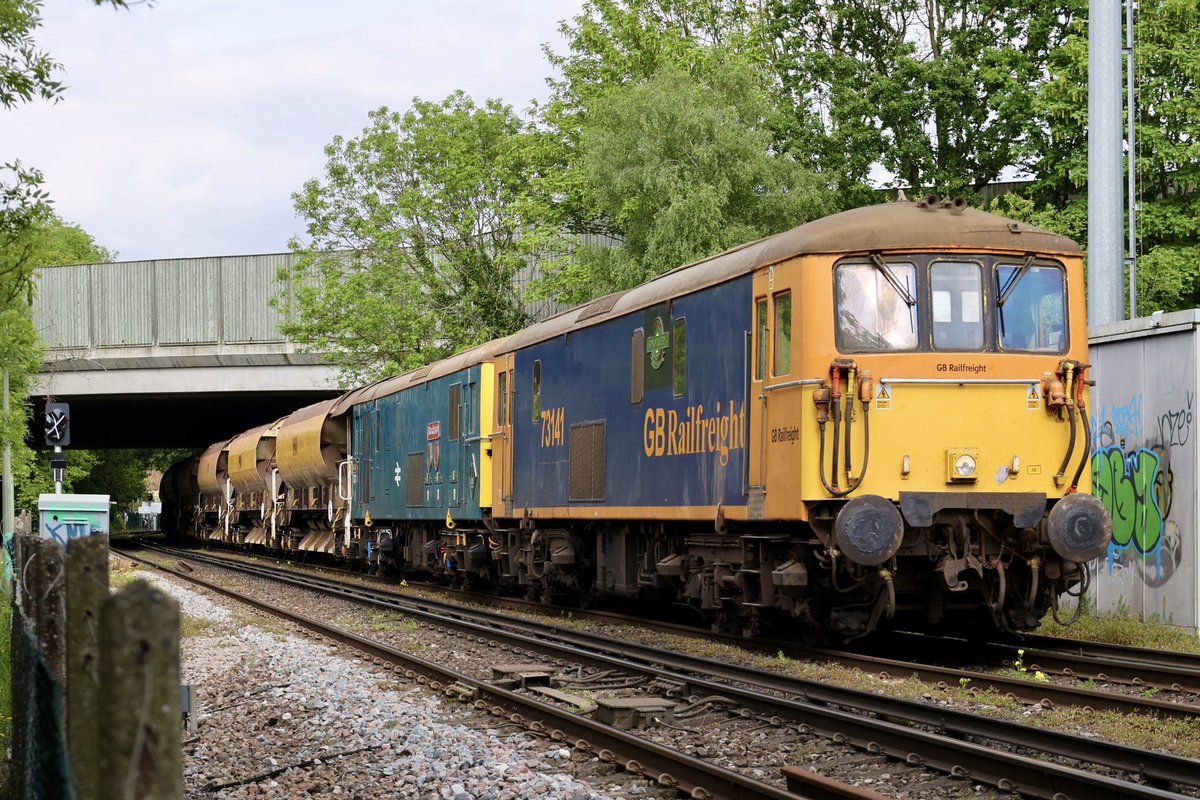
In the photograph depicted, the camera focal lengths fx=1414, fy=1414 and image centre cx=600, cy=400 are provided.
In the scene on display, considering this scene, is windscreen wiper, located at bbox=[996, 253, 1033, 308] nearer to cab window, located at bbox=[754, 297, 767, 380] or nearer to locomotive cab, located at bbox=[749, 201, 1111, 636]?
locomotive cab, located at bbox=[749, 201, 1111, 636]

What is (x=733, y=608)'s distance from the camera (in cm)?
1374

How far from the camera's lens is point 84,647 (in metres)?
3.95

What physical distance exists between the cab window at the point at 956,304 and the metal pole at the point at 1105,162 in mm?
5991

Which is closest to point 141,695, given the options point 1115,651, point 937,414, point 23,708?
point 23,708

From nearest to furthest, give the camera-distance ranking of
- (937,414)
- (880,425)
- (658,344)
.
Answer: (880,425), (937,414), (658,344)

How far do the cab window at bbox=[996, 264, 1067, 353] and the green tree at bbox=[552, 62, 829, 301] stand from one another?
16986 millimetres

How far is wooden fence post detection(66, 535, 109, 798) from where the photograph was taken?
144 inches

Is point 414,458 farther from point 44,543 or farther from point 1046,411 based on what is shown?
point 44,543

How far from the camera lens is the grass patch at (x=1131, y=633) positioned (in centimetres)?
1321

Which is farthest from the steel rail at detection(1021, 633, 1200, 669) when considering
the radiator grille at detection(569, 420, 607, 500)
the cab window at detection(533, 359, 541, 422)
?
the cab window at detection(533, 359, 541, 422)

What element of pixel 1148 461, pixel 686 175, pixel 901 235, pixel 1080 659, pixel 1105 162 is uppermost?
pixel 686 175

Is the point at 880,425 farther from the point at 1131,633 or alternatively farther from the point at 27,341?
the point at 27,341

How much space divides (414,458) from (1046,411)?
47.2 ft

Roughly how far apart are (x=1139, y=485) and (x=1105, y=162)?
459 centimetres
